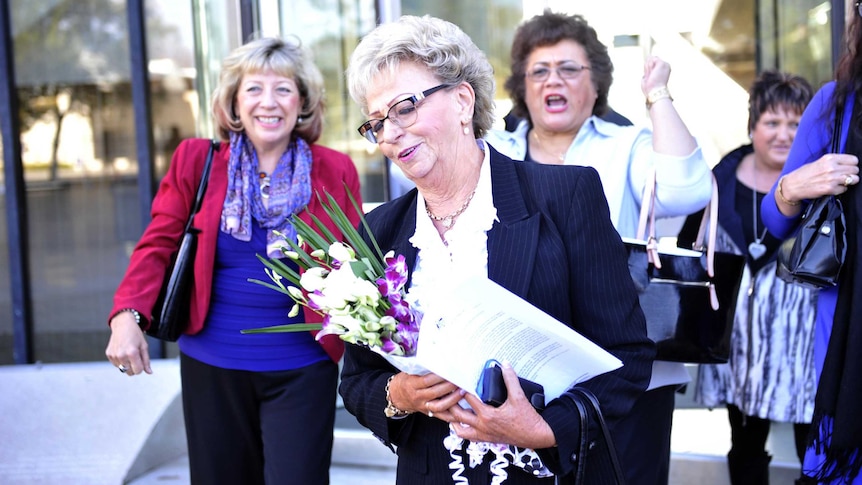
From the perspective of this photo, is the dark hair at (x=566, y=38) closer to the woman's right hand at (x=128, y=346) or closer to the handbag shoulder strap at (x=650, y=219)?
the handbag shoulder strap at (x=650, y=219)

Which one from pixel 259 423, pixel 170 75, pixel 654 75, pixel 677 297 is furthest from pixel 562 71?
pixel 170 75

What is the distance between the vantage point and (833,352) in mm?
2459

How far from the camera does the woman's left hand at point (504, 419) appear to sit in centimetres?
180

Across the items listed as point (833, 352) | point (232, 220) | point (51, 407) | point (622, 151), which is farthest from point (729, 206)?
point (51, 407)

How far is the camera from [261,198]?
3.26 meters

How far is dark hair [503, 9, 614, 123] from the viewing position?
3090mm

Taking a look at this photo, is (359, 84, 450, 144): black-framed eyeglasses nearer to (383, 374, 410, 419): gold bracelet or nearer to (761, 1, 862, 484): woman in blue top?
(383, 374, 410, 419): gold bracelet

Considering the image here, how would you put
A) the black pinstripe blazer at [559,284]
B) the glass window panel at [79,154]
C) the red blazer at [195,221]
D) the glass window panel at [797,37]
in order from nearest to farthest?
the black pinstripe blazer at [559,284] → the red blazer at [195,221] → the glass window panel at [797,37] → the glass window panel at [79,154]

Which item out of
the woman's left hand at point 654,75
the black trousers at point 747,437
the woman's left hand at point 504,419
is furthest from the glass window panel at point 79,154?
the woman's left hand at point 504,419

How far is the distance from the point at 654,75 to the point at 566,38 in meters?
0.39

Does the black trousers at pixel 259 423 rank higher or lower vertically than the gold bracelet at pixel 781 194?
lower

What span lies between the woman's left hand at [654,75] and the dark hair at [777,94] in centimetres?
139

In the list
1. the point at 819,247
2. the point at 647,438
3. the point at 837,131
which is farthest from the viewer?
the point at 647,438

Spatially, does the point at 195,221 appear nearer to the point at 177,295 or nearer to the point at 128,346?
the point at 177,295
